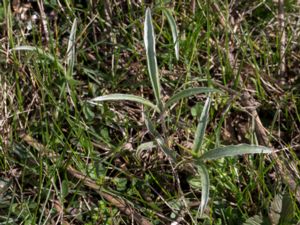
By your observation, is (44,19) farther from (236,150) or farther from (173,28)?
(236,150)

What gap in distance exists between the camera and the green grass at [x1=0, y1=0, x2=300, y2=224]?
1.74 m

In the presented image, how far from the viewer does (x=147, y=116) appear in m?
1.72

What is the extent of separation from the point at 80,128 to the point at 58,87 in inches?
6.8

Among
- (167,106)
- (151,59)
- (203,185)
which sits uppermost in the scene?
(151,59)

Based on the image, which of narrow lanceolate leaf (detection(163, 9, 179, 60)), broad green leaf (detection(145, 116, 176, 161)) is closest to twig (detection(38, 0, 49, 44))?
narrow lanceolate leaf (detection(163, 9, 179, 60))

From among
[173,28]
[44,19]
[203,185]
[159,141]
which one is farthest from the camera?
Result: [44,19]

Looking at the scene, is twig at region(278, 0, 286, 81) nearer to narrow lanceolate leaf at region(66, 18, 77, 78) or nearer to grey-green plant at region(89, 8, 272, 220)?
grey-green plant at region(89, 8, 272, 220)

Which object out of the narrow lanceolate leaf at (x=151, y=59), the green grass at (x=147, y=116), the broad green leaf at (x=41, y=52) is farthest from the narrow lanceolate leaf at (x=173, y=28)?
the broad green leaf at (x=41, y=52)

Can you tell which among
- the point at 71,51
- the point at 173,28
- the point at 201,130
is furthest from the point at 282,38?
the point at 71,51

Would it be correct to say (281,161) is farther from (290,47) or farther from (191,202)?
(290,47)

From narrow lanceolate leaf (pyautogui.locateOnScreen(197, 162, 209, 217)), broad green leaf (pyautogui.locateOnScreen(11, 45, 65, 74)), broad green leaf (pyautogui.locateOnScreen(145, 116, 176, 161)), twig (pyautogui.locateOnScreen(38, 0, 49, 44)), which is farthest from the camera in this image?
twig (pyautogui.locateOnScreen(38, 0, 49, 44))

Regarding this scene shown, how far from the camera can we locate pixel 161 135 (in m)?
1.87

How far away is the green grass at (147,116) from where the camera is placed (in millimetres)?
1742

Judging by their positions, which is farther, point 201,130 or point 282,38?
point 282,38
